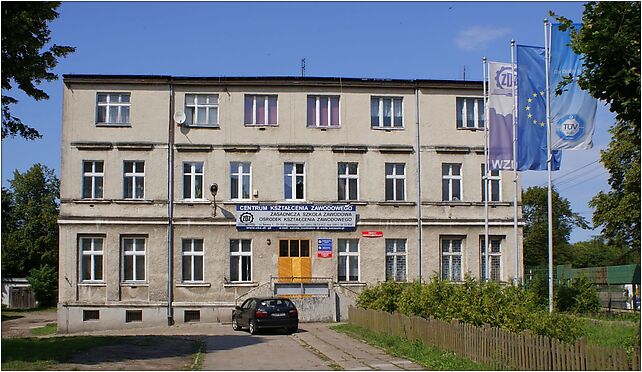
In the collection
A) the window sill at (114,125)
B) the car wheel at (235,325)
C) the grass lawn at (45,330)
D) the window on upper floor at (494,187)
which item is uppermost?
the window sill at (114,125)

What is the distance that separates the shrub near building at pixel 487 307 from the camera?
55.2 feet

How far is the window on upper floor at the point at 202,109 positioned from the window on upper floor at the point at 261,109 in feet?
5.29

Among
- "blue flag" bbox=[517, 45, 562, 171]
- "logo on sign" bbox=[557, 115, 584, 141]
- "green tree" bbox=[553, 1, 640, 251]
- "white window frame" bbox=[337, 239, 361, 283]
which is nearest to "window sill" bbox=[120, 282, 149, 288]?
"white window frame" bbox=[337, 239, 361, 283]

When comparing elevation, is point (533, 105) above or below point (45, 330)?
above

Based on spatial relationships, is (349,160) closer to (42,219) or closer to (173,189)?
(173,189)

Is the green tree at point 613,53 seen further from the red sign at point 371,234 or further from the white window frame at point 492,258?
the white window frame at point 492,258

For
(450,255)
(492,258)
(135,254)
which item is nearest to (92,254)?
(135,254)

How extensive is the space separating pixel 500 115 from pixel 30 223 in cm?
6329

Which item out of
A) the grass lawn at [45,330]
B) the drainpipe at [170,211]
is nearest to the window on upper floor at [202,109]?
the drainpipe at [170,211]

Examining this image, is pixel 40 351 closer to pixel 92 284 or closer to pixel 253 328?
pixel 253 328

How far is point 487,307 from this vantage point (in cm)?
1873

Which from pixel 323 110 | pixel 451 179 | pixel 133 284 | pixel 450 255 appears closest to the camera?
pixel 133 284

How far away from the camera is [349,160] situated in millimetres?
38062

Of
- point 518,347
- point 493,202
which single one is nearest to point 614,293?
point 493,202
